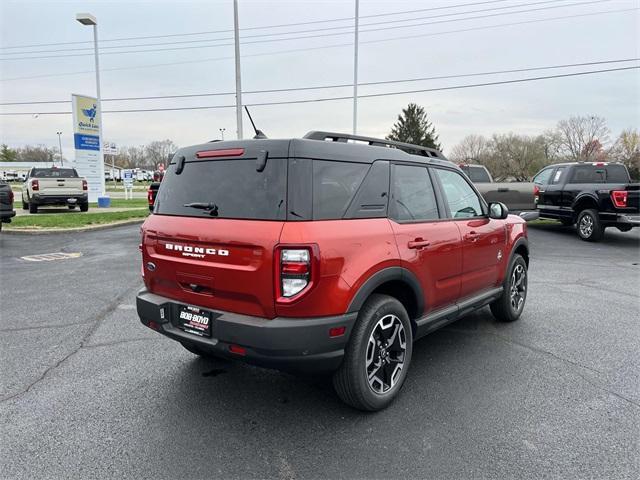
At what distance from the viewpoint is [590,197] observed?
11.4 meters

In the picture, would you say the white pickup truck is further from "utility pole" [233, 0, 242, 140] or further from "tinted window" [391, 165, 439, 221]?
"tinted window" [391, 165, 439, 221]

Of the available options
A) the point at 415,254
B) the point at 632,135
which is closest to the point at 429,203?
the point at 415,254

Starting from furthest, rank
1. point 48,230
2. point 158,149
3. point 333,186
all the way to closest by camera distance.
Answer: point 158,149, point 48,230, point 333,186

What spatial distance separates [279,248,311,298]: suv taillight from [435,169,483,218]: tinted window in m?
1.93

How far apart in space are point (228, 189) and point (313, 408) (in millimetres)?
1680

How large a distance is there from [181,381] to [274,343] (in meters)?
1.41

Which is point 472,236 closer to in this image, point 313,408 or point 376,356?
point 376,356

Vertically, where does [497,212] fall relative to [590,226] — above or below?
above

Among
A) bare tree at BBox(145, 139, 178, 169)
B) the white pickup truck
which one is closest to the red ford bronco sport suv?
the white pickup truck

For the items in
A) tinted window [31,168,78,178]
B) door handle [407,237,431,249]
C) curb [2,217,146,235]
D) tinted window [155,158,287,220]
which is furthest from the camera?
tinted window [31,168,78,178]

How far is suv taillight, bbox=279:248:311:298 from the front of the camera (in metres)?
2.58

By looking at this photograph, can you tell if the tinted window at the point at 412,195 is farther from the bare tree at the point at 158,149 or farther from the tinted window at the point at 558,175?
the bare tree at the point at 158,149

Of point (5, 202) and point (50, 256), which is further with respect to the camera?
point (5, 202)

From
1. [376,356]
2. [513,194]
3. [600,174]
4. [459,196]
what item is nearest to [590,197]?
[600,174]
